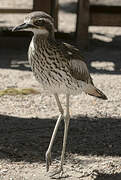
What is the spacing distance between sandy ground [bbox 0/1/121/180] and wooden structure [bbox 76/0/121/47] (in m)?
1.15

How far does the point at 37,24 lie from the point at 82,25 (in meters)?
5.66

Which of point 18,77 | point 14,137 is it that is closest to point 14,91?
point 18,77

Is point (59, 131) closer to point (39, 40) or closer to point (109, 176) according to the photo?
point (109, 176)

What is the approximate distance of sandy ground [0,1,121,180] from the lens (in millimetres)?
5316

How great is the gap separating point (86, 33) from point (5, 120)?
4083 mm

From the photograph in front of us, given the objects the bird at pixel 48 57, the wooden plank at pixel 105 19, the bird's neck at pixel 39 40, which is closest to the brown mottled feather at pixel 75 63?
the bird at pixel 48 57

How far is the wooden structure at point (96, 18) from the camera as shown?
1025 centimetres

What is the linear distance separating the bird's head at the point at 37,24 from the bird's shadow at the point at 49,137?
4.76 ft

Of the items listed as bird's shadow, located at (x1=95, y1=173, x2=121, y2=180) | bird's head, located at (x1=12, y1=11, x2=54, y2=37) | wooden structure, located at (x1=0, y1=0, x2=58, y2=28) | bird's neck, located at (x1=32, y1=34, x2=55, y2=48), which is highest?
bird's head, located at (x1=12, y1=11, x2=54, y2=37)

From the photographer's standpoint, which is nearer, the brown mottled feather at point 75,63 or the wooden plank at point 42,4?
the brown mottled feather at point 75,63

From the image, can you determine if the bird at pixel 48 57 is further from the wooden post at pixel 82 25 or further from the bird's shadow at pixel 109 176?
the wooden post at pixel 82 25

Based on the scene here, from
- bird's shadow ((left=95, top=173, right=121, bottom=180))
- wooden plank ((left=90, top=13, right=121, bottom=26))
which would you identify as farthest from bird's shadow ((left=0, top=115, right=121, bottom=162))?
wooden plank ((left=90, top=13, right=121, bottom=26))

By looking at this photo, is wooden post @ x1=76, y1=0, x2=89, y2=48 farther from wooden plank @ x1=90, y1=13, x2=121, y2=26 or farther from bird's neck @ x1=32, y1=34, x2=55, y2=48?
bird's neck @ x1=32, y1=34, x2=55, y2=48

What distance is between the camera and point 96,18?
10.4 metres
